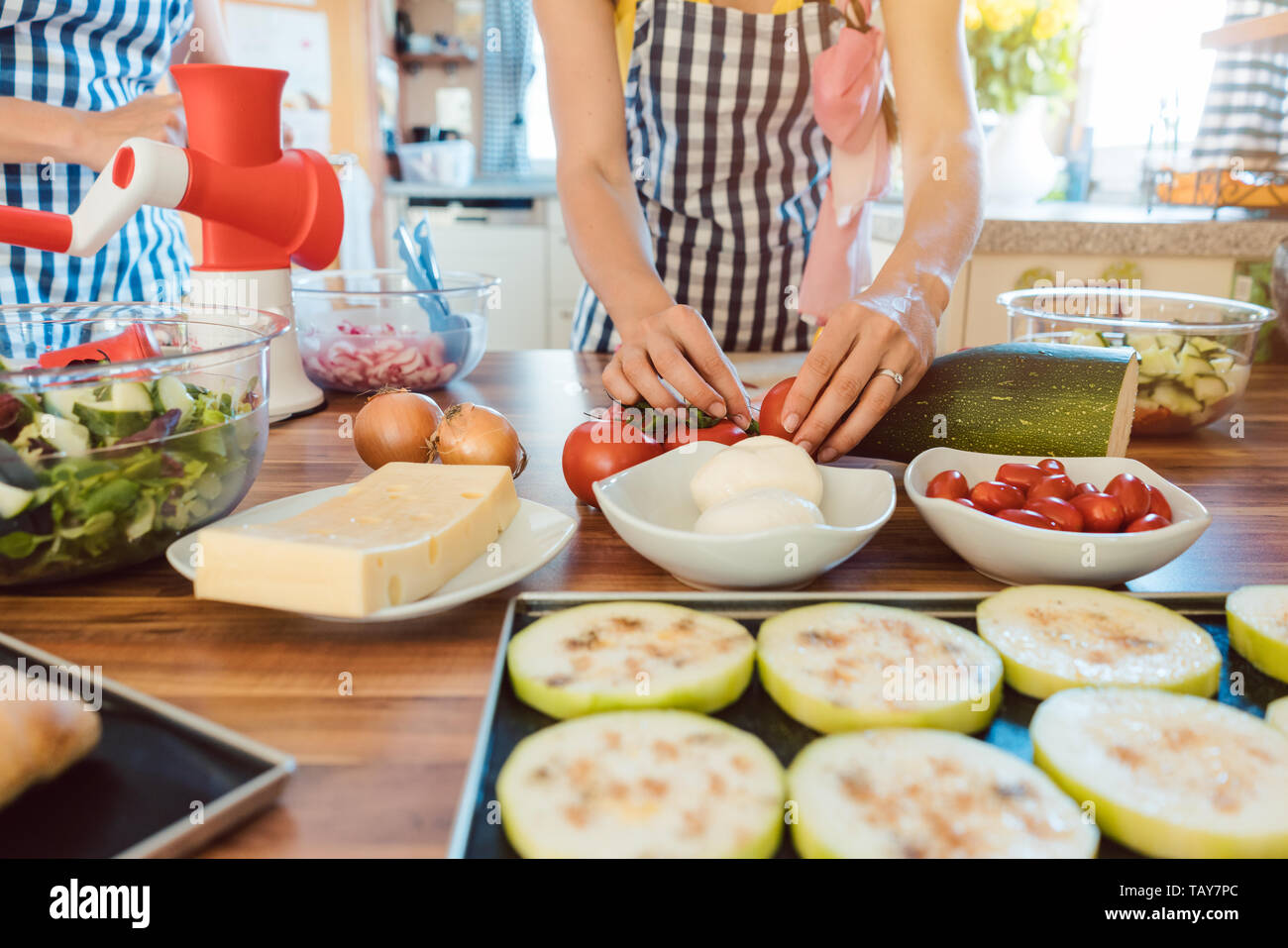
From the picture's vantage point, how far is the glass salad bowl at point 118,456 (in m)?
0.73

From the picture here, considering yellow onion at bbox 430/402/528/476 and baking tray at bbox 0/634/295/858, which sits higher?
yellow onion at bbox 430/402/528/476

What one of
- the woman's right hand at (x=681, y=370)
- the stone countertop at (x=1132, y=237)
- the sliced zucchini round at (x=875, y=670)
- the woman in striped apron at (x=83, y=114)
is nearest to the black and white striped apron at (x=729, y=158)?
the stone countertop at (x=1132, y=237)

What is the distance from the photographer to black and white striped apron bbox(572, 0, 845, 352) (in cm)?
179

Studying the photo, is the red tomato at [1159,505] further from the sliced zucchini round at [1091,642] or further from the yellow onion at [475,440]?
the yellow onion at [475,440]

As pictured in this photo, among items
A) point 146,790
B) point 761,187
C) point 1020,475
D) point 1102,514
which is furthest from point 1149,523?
point 761,187

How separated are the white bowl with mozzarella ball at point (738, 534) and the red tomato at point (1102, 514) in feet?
0.59

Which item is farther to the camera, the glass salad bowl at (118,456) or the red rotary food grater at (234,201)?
the red rotary food grater at (234,201)

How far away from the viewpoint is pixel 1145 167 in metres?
2.94

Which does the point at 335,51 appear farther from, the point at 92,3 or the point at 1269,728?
the point at 1269,728

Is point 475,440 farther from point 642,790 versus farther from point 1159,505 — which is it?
point 1159,505

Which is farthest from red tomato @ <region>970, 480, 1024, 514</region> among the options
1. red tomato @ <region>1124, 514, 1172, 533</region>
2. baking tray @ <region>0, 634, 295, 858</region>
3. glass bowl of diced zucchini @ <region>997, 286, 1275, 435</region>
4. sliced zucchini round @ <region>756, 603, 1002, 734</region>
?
baking tray @ <region>0, 634, 295, 858</region>

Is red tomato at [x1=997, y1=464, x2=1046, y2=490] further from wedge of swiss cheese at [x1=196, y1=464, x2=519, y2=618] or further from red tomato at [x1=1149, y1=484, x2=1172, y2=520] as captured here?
wedge of swiss cheese at [x1=196, y1=464, x2=519, y2=618]

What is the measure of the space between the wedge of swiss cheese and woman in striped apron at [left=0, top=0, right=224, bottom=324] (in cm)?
96
